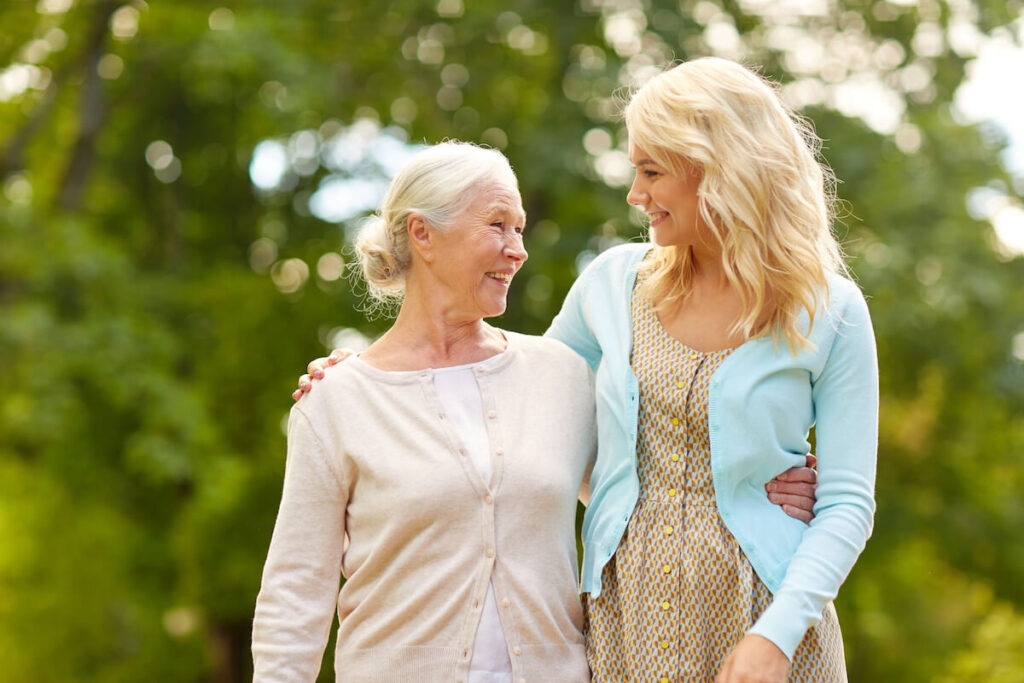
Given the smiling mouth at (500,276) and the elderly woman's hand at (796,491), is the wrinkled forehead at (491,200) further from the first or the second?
the elderly woman's hand at (796,491)

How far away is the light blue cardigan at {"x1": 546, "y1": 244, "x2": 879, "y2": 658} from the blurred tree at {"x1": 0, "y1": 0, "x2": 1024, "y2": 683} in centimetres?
550

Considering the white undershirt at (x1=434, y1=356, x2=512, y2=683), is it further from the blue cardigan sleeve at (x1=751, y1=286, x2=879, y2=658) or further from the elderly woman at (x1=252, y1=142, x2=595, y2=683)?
the blue cardigan sleeve at (x1=751, y1=286, x2=879, y2=658)

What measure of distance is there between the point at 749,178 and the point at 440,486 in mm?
833

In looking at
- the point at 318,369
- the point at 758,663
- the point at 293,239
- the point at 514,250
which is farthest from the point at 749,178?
the point at 293,239

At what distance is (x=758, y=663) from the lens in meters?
2.14

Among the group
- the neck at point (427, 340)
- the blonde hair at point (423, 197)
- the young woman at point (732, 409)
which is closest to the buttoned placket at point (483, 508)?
the neck at point (427, 340)

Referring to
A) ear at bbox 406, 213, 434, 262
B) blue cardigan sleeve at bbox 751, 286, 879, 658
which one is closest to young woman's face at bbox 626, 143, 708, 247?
blue cardigan sleeve at bbox 751, 286, 879, 658

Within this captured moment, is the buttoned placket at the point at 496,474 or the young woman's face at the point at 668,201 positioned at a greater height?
the young woman's face at the point at 668,201

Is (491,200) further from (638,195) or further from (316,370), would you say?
(316,370)

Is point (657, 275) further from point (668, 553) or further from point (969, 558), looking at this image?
point (969, 558)

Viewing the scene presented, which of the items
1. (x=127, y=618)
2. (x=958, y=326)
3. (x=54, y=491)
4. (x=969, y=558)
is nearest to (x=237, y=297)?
(x=54, y=491)

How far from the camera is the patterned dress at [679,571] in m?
2.32

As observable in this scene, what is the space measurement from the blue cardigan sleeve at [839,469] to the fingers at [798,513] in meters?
0.02

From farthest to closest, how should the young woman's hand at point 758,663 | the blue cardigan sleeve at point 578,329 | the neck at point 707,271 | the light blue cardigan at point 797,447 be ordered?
the blue cardigan sleeve at point 578,329
the neck at point 707,271
the light blue cardigan at point 797,447
the young woman's hand at point 758,663
